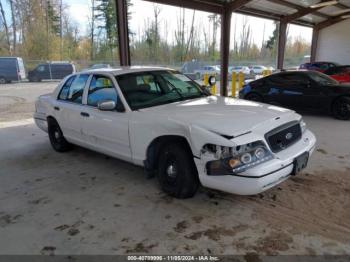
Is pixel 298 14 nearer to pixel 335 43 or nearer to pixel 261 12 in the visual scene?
pixel 261 12

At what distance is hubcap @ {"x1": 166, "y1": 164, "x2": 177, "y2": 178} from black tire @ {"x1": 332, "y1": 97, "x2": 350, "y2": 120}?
6116mm

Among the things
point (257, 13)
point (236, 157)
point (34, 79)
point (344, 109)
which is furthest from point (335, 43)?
point (236, 157)

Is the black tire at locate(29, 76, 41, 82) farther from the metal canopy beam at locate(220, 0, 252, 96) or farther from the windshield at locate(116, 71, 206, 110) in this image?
the windshield at locate(116, 71, 206, 110)

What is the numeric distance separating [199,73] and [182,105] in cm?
2112

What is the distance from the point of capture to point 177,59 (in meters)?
31.4

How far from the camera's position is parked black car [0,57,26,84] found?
20141 millimetres

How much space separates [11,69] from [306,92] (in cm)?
1938

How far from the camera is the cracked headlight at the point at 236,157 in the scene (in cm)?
295

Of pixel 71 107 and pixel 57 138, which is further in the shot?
pixel 57 138

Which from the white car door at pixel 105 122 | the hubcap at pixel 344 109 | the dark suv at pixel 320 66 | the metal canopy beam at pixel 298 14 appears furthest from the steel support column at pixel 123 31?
the dark suv at pixel 320 66

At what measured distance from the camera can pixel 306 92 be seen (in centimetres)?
823

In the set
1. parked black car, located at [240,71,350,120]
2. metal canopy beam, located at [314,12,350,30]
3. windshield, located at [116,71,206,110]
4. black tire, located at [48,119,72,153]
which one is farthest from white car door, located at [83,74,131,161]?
metal canopy beam, located at [314,12,350,30]

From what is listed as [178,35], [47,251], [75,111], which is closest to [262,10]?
[75,111]

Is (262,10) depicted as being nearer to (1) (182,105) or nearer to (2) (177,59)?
(1) (182,105)
